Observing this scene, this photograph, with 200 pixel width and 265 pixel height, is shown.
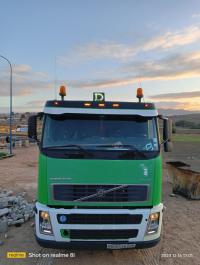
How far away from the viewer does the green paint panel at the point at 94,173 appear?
5945 mm

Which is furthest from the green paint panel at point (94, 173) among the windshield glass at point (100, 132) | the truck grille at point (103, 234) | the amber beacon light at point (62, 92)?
the amber beacon light at point (62, 92)

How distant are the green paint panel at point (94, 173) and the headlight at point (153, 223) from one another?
216 millimetres

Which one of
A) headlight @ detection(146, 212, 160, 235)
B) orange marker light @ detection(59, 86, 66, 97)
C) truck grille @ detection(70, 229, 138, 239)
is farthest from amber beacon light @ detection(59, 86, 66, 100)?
headlight @ detection(146, 212, 160, 235)

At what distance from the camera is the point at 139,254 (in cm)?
690

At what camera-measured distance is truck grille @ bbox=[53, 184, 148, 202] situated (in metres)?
5.94

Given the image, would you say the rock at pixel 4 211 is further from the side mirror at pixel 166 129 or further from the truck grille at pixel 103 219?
the side mirror at pixel 166 129

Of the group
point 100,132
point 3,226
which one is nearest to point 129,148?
point 100,132

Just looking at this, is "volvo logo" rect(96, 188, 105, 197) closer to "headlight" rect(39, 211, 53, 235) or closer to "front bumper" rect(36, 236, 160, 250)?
"front bumper" rect(36, 236, 160, 250)

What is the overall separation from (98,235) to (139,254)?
1360 millimetres

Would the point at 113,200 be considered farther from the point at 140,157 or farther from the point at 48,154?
the point at 48,154

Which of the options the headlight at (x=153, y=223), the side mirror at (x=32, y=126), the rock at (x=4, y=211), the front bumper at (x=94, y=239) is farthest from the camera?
the rock at (x=4, y=211)

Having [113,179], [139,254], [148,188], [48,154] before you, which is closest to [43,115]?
[48,154]

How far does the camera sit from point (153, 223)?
6082mm

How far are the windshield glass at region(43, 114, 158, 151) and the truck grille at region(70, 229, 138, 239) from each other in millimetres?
1387
